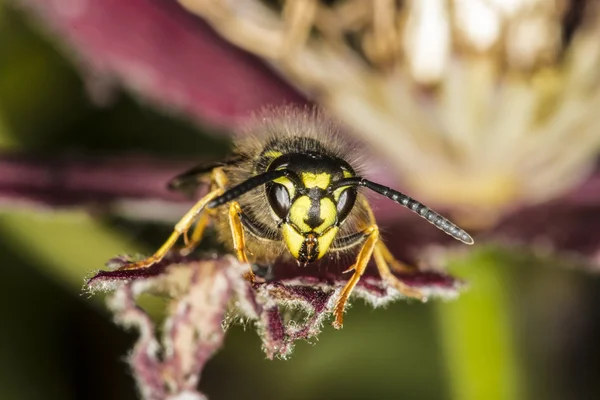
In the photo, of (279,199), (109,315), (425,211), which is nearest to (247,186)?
(279,199)

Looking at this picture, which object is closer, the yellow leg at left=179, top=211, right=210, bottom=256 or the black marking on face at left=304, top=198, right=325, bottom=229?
the black marking on face at left=304, top=198, right=325, bottom=229

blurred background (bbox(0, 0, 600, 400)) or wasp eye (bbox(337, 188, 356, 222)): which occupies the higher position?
blurred background (bbox(0, 0, 600, 400))

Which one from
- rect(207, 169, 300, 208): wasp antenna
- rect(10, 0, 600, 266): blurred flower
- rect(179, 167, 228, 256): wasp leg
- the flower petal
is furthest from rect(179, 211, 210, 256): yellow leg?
the flower petal

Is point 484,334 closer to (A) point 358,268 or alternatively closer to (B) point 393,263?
(B) point 393,263

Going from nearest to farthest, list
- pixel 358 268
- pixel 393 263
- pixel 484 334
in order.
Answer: pixel 358 268
pixel 393 263
pixel 484 334

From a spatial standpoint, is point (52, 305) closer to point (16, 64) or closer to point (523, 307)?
point (16, 64)

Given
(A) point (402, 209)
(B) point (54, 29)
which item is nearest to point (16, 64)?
(B) point (54, 29)

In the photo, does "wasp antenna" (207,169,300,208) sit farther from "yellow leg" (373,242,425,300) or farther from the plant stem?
the plant stem
